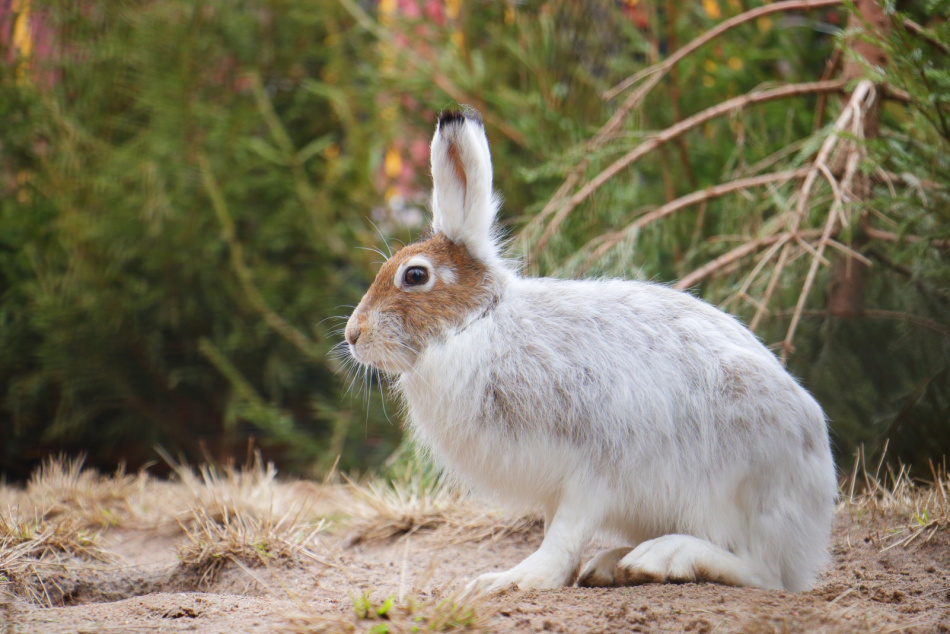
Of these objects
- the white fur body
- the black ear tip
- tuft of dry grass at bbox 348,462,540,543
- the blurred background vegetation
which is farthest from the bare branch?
the white fur body

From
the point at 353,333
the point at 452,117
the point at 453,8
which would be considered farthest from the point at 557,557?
the point at 453,8

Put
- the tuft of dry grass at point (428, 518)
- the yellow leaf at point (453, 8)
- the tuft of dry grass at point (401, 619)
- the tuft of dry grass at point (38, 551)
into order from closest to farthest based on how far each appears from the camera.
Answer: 1. the tuft of dry grass at point (401, 619)
2. the tuft of dry grass at point (38, 551)
3. the tuft of dry grass at point (428, 518)
4. the yellow leaf at point (453, 8)

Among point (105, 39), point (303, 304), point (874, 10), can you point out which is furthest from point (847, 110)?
point (105, 39)

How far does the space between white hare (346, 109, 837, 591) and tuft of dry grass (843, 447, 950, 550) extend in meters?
0.48

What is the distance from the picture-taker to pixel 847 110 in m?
3.74

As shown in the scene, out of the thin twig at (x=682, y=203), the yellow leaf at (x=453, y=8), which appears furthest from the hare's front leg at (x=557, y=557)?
the yellow leaf at (x=453, y=8)

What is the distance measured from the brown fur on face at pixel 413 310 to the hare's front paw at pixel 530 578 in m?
0.74

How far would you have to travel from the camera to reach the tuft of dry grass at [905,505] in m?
2.87

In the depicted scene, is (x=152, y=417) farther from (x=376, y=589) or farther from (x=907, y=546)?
(x=907, y=546)

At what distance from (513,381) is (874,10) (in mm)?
2886

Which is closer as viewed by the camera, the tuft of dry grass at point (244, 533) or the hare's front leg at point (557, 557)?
the hare's front leg at point (557, 557)

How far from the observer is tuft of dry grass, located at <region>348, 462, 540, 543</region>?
3418 millimetres

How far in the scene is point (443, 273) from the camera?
269cm

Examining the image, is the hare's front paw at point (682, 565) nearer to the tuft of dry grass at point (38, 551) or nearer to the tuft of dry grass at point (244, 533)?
the tuft of dry grass at point (244, 533)
